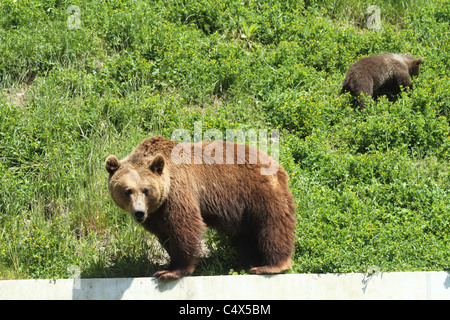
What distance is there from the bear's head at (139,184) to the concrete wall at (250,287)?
80 centimetres

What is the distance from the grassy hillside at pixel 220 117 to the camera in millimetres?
7414

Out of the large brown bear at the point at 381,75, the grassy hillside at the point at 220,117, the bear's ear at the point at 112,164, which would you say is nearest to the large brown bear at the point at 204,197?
the bear's ear at the point at 112,164

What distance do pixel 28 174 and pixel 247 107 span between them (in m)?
3.46

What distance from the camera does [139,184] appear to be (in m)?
6.31

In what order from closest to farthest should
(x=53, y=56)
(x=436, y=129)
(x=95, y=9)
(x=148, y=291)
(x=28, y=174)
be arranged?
(x=148, y=291), (x=28, y=174), (x=436, y=129), (x=53, y=56), (x=95, y=9)

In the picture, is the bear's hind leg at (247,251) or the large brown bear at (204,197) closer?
the large brown bear at (204,197)

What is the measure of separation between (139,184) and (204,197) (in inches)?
33.7

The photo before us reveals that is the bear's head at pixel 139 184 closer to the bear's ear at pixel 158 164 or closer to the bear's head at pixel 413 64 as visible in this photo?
the bear's ear at pixel 158 164

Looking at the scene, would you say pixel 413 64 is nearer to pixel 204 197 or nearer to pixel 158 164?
pixel 204 197

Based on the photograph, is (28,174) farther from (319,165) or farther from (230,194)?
(319,165)

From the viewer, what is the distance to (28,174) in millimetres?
8406

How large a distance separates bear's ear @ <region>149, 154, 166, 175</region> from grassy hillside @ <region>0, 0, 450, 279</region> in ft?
4.52

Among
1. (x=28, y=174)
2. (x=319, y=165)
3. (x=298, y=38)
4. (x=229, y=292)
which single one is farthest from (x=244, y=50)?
(x=229, y=292)

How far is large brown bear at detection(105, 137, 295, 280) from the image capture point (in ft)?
21.3
